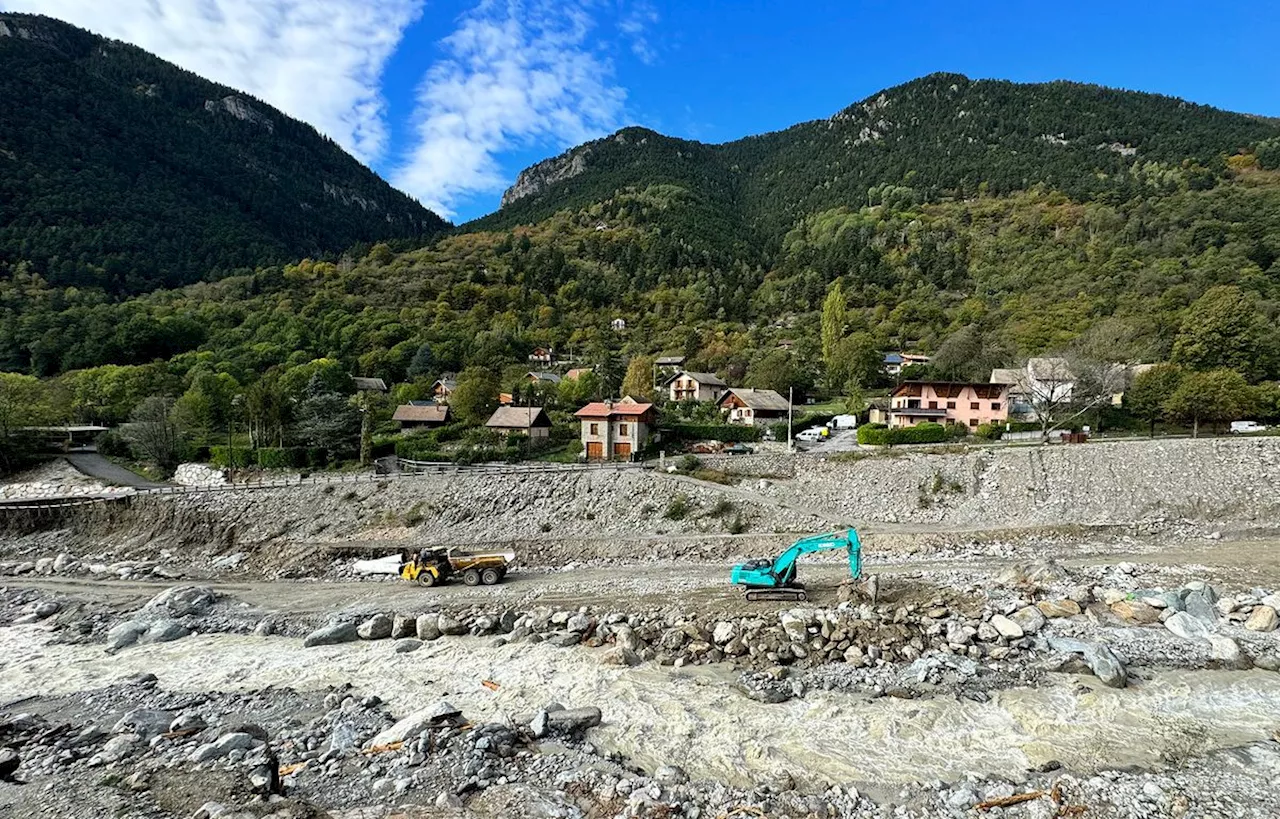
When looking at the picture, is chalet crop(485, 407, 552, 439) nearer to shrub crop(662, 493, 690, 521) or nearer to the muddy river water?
shrub crop(662, 493, 690, 521)

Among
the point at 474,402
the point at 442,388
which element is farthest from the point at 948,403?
the point at 442,388

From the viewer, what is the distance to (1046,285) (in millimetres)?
78312

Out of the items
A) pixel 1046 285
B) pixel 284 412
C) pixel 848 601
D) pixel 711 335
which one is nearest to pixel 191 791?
pixel 848 601

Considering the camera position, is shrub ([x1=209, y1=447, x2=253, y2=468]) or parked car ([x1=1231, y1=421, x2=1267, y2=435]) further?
shrub ([x1=209, y1=447, x2=253, y2=468])

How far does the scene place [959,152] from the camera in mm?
145250

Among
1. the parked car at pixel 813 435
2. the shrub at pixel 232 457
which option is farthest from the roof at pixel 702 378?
the shrub at pixel 232 457

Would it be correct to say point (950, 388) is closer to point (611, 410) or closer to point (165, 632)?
point (611, 410)

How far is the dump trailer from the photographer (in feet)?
71.9

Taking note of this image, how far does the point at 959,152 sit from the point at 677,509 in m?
160

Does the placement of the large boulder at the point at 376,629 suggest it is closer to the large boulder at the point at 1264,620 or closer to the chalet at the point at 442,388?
the large boulder at the point at 1264,620

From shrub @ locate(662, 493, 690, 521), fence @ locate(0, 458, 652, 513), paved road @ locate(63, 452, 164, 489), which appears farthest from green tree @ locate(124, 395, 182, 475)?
shrub @ locate(662, 493, 690, 521)

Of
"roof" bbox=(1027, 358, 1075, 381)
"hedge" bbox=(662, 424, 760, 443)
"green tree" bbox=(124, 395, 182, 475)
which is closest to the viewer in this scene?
"roof" bbox=(1027, 358, 1075, 381)

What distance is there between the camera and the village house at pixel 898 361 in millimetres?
64000

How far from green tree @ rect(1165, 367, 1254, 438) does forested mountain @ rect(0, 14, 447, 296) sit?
140 m
